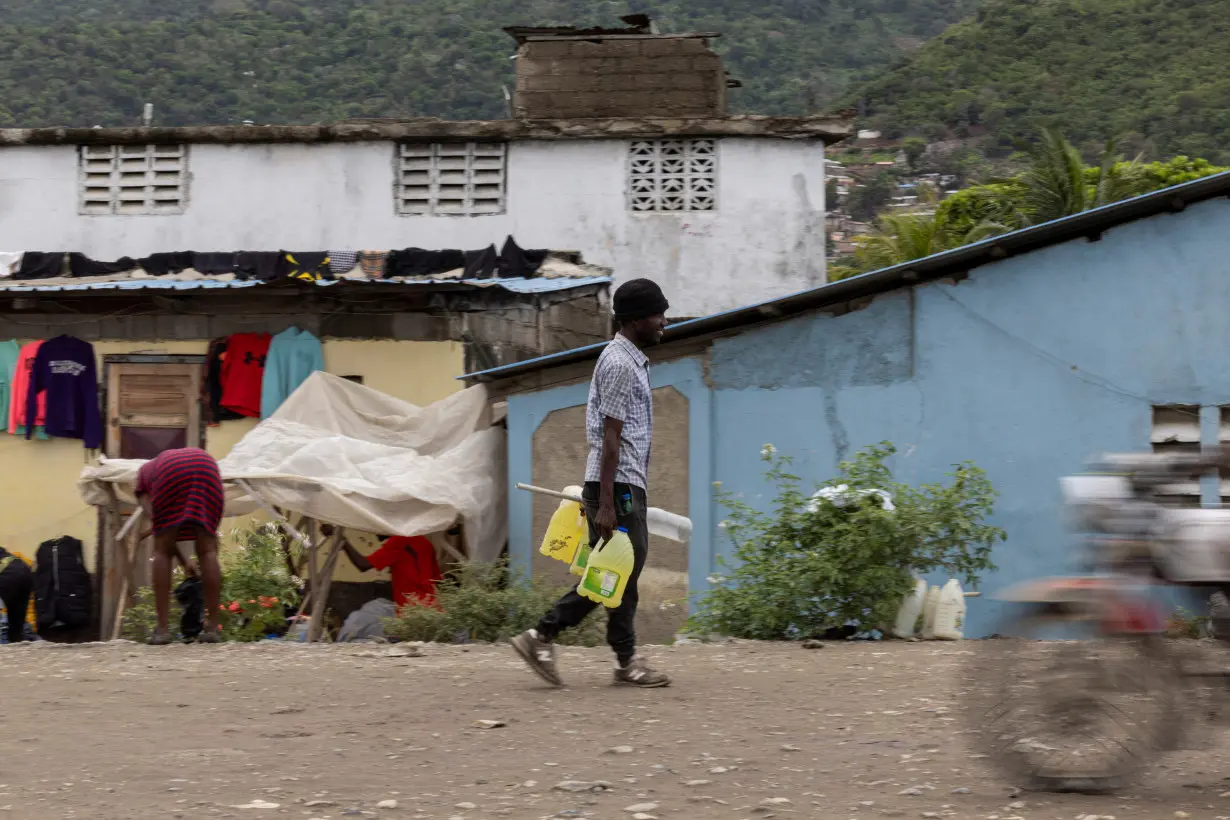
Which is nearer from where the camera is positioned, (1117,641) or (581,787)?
(1117,641)

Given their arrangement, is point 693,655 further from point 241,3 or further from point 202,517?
point 241,3

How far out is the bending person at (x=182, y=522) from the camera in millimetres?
9164

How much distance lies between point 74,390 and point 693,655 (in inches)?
382

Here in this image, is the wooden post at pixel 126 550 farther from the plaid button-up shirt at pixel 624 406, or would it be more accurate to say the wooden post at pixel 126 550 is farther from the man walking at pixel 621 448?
the plaid button-up shirt at pixel 624 406

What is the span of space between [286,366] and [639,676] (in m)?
9.13

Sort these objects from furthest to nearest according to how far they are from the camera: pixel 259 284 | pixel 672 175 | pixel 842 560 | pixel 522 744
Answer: pixel 672 175, pixel 259 284, pixel 842 560, pixel 522 744

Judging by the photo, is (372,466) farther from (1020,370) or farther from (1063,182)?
(1063,182)

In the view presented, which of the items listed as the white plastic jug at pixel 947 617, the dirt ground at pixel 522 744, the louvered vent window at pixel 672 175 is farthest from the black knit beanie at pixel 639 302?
the louvered vent window at pixel 672 175

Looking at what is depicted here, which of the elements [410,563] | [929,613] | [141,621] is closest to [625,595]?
[929,613]

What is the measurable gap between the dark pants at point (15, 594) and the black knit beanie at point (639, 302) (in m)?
9.01

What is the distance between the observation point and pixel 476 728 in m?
5.64

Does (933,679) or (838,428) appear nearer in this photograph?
(933,679)

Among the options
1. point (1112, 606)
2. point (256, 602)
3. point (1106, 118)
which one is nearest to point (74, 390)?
point (256, 602)

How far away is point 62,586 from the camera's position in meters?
14.7
